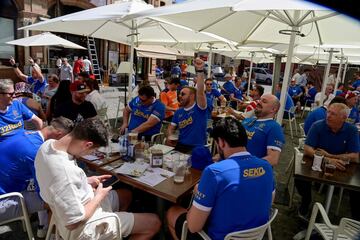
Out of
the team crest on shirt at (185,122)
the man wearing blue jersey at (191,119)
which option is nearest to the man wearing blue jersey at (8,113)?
the man wearing blue jersey at (191,119)

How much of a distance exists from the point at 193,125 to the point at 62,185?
2.42 metres

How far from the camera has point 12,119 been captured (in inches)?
133

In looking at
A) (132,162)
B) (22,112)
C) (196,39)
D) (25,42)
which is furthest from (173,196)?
(25,42)

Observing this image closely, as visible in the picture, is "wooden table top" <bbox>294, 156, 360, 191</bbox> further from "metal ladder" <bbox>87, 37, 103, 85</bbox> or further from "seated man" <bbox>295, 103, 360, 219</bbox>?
"metal ladder" <bbox>87, 37, 103, 85</bbox>

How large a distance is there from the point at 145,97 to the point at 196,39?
265 cm

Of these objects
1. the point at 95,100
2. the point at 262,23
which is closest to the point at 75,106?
the point at 95,100

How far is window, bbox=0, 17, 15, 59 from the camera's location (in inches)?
470

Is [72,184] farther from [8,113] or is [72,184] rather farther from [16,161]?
[8,113]

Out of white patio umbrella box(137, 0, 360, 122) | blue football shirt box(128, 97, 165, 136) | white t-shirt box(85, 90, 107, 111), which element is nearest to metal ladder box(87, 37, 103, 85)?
white t-shirt box(85, 90, 107, 111)

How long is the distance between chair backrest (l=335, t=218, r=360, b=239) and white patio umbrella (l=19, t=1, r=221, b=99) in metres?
3.34

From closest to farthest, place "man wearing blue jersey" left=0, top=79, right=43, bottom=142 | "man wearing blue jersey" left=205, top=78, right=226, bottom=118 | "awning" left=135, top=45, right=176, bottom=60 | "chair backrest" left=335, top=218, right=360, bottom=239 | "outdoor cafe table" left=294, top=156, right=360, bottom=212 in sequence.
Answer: "chair backrest" left=335, top=218, right=360, bottom=239, "outdoor cafe table" left=294, top=156, right=360, bottom=212, "man wearing blue jersey" left=0, top=79, right=43, bottom=142, "man wearing blue jersey" left=205, top=78, right=226, bottom=118, "awning" left=135, top=45, right=176, bottom=60

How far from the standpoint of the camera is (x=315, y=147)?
3461 millimetres

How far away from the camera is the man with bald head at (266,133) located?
9.83ft

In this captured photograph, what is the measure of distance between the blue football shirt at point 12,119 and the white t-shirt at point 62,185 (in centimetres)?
161
